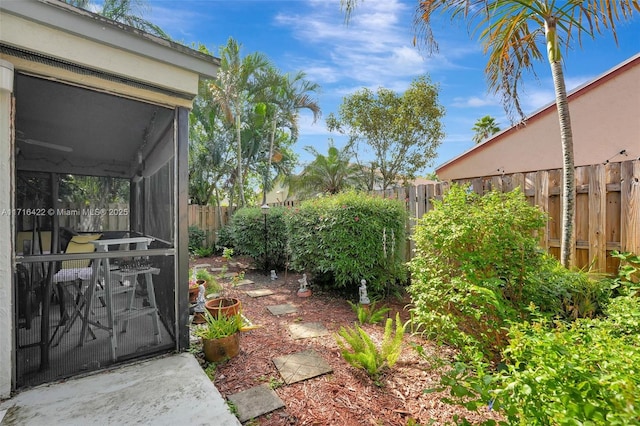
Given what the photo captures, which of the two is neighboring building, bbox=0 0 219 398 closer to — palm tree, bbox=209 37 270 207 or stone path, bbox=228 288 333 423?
stone path, bbox=228 288 333 423

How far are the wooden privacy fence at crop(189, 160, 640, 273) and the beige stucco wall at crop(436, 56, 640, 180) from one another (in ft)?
15.9

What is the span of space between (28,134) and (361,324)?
3974 millimetres

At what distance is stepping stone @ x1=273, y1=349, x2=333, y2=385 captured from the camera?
251cm

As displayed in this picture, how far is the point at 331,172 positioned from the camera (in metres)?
14.8

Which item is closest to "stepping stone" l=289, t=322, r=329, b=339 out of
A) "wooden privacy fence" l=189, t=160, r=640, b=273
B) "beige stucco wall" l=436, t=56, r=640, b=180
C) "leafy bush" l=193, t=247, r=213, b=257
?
"wooden privacy fence" l=189, t=160, r=640, b=273

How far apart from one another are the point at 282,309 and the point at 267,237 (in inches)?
117

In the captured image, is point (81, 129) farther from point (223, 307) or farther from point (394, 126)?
point (394, 126)

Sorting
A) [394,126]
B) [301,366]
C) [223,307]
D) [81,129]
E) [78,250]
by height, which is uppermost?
[394,126]

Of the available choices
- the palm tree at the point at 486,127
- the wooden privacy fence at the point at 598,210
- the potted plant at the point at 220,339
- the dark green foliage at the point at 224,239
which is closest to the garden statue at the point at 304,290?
the potted plant at the point at 220,339

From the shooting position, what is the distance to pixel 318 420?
6.55 ft

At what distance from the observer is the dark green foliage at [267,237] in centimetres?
706

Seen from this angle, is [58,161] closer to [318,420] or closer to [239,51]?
[318,420]

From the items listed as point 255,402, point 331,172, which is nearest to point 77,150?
point 255,402

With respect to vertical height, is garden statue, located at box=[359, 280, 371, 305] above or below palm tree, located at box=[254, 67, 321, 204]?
below
